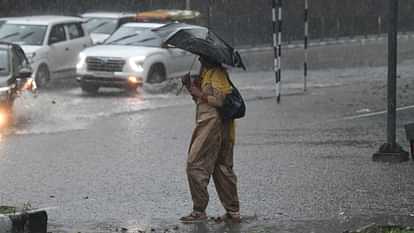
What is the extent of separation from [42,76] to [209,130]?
18.5 m

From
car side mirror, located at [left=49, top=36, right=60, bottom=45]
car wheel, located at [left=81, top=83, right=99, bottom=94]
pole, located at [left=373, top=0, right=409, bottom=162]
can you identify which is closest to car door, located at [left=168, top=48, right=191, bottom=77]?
car wheel, located at [left=81, top=83, right=99, bottom=94]

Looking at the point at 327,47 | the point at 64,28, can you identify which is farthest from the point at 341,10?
the point at 64,28

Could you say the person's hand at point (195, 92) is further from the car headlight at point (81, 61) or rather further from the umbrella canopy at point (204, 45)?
the car headlight at point (81, 61)

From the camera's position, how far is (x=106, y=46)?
27297 mm

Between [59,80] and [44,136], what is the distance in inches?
474

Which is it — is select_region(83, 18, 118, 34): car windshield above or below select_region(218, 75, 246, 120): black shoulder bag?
above

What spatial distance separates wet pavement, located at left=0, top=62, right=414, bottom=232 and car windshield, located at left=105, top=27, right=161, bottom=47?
2824 millimetres

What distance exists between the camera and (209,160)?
34.1 ft

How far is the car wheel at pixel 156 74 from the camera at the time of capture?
86.6 ft

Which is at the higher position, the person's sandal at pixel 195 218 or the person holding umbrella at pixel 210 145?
the person holding umbrella at pixel 210 145

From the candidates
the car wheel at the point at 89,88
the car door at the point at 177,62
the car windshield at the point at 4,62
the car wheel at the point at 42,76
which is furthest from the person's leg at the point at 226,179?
the car wheel at the point at 42,76

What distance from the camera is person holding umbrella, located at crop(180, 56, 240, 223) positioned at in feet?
33.9

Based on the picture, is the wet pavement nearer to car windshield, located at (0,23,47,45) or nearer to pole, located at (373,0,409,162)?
pole, located at (373,0,409,162)

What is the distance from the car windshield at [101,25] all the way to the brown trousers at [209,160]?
78.6ft
